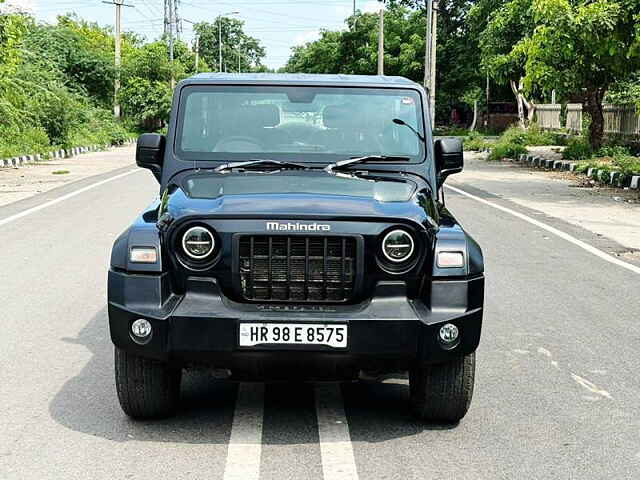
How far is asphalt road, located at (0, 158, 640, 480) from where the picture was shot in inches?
184

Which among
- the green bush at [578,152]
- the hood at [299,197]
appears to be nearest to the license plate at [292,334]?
the hood at [299,197]

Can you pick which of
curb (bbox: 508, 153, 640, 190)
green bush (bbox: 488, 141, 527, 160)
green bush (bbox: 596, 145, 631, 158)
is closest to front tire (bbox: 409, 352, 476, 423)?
curb (bbox: 508, 153, 640, 190)

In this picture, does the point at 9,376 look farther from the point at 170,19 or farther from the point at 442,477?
the point at 170,19

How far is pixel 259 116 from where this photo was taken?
623cm

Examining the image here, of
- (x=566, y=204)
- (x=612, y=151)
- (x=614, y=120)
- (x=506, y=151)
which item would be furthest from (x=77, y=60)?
(x=566, y=204)

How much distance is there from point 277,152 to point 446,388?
1774mm

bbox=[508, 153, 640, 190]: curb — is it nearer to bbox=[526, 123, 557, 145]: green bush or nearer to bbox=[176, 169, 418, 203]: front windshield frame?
bbox=[526, 123, 557, 145]: green bush

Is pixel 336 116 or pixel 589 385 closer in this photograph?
pixel 589 385

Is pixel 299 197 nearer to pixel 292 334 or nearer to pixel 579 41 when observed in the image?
pixel 292 334

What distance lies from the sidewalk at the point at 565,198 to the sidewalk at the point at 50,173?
27.3 ft

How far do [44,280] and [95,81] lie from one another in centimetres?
4293

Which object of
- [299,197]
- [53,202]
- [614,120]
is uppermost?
[299,197]

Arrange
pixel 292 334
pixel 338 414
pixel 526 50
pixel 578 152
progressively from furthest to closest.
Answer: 1. pixel 578 152
2. pixel 526 50
3. pixel 338 414
4. pixel 292 334

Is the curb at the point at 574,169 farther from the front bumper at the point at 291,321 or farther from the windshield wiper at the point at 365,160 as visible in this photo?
the front bumper at the point at 291,321
